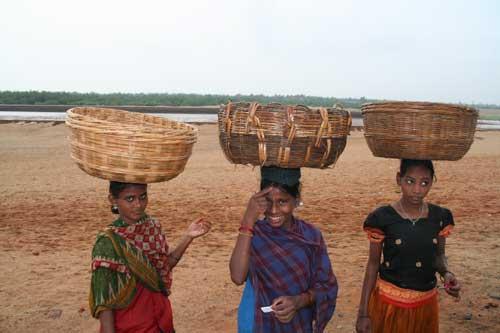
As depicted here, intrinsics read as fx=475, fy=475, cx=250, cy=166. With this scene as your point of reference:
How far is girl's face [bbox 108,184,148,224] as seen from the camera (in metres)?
2.55

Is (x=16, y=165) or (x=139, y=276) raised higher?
(x=139, y=276)

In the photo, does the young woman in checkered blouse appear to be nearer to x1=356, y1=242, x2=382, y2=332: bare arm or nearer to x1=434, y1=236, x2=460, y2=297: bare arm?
x1=356, y1=242, x2=382, y2=332: bare arm

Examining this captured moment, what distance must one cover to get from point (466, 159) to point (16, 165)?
1449cm

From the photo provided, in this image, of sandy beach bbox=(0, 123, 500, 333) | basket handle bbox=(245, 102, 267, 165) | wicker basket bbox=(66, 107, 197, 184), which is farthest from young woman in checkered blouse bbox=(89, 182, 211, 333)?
sandy beach bbox=(0, 123, 500, 333)

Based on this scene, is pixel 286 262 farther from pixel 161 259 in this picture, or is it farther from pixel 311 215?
pixel 311 215

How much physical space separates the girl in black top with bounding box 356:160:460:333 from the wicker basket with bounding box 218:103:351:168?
2.88 feet

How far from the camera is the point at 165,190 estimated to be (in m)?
10.3

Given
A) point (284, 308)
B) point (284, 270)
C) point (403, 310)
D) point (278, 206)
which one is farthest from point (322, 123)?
point (403, 310)

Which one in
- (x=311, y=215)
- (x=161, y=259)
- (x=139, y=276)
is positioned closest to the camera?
(x=139, y=276)

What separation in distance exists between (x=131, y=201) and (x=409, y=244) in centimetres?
167

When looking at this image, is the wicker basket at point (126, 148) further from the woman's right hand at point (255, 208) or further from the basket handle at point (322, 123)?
the basket handle at point (322, 123)

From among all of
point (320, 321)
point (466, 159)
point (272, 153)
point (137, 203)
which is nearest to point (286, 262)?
point (320, 321)

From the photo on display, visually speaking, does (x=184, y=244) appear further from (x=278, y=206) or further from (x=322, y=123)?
(x=322, y=123)

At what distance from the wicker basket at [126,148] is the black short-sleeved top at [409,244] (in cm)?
139
